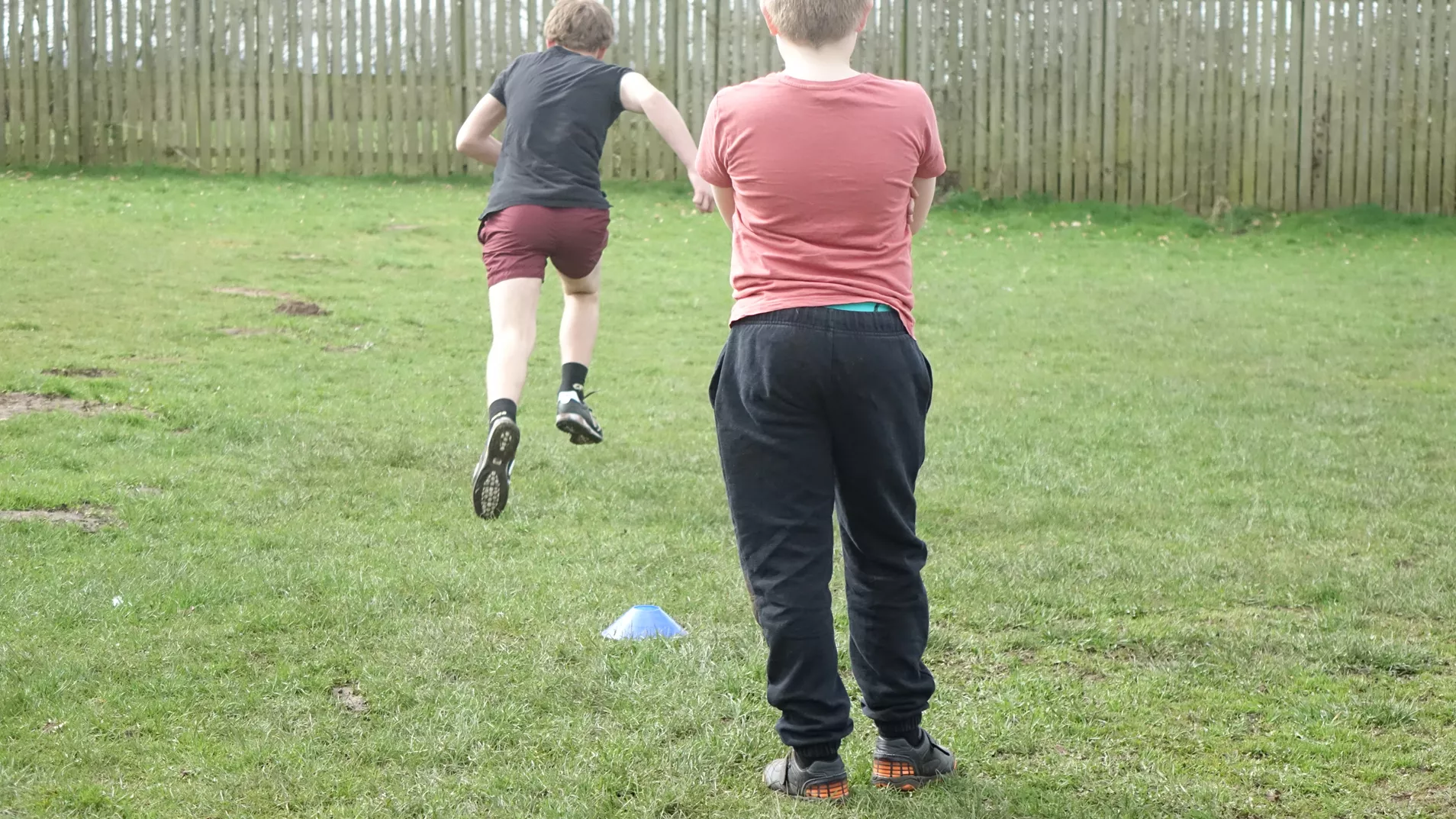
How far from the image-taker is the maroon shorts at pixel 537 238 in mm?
5465

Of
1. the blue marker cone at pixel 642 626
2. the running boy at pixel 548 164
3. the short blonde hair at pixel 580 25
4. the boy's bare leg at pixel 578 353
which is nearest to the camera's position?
the blue marker cone at pixel 642 626

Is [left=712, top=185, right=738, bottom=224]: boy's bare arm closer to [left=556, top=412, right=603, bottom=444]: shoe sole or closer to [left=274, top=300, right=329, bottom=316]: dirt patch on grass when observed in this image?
[left=556, top=412, right=603, bottom=444]: shoe sole

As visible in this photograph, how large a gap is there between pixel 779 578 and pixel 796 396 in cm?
40

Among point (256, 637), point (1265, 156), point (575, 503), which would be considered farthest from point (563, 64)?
point (1265, 156)

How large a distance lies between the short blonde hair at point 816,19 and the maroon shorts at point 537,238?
2.35m

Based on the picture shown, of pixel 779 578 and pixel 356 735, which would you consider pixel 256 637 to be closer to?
pixel 356 735

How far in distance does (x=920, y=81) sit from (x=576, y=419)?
458 inches

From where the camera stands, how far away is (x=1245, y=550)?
5613 millimetres

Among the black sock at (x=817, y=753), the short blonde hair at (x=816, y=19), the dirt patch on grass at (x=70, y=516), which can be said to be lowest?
the black sock at (x=817, y=753)

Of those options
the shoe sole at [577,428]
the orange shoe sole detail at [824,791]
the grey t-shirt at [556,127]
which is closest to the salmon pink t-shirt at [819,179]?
the orange shoe sole detail at [824,791]

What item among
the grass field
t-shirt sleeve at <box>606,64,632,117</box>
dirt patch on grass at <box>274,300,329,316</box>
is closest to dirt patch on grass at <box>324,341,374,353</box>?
the grass field

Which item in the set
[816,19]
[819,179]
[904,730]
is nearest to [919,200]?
[819,179]

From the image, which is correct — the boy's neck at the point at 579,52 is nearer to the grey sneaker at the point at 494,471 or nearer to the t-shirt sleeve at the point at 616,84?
the t-shirt sleeve at the point at 616,84

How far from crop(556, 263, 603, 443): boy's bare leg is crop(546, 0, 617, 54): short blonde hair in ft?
2.72
